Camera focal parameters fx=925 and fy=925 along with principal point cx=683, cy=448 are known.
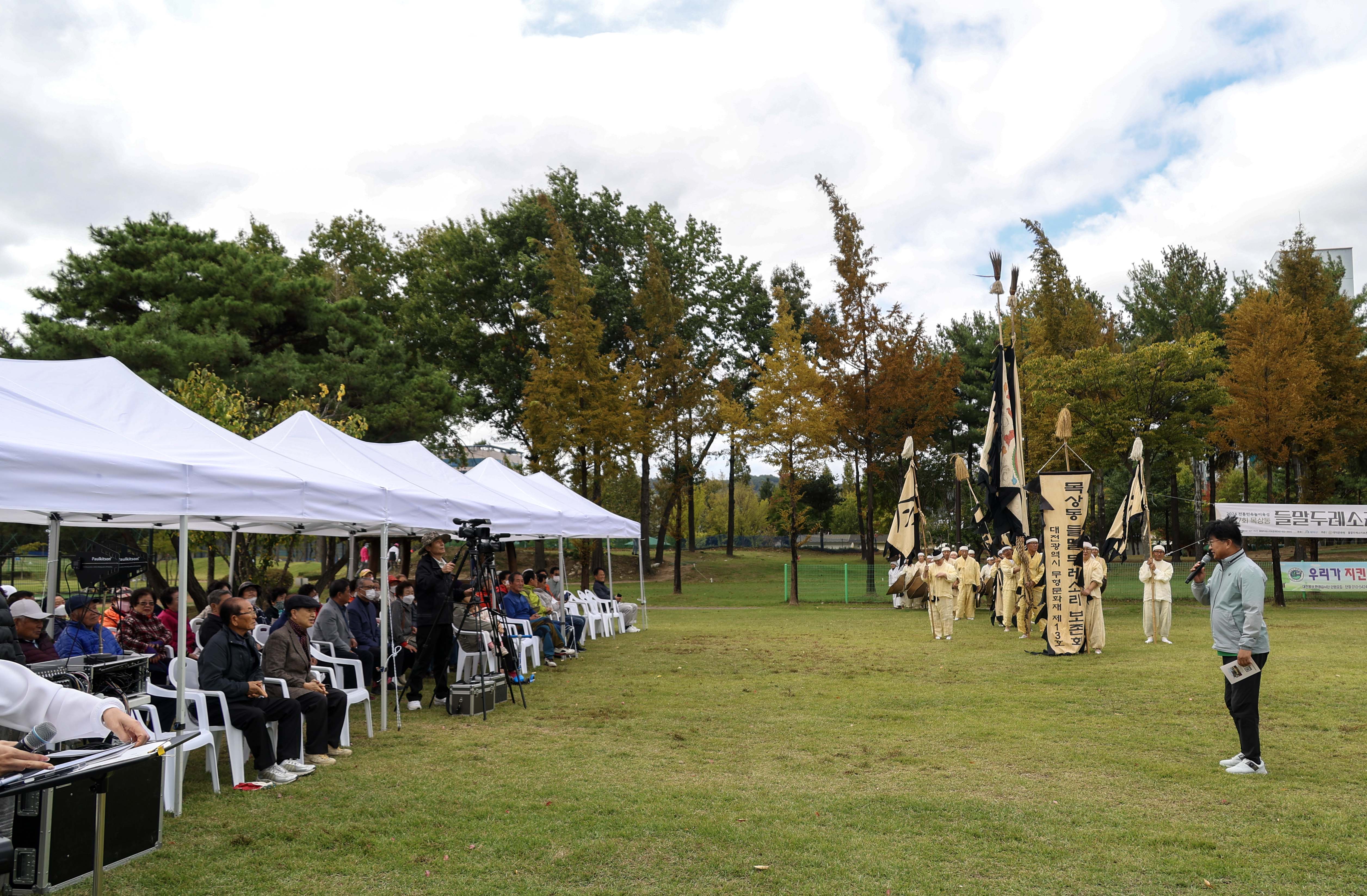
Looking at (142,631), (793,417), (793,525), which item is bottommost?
(142,631)

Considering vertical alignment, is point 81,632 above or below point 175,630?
above

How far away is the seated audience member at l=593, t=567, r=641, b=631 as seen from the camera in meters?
18.8

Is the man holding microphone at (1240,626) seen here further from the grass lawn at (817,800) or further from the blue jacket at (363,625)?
the blue jacket at (363,625)

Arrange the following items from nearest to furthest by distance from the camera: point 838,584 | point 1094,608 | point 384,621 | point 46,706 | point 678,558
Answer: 1. point 46,706
2. point 384,621
3. point 1094,608
4. point 678,558
5. point 838,584

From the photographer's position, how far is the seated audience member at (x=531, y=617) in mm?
13523

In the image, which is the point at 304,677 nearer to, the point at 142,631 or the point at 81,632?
the point at 81,632

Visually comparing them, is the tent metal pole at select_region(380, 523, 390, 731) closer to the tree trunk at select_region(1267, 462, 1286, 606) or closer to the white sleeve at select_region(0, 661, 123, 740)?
the white sleeve at select_region(0, 661, 123, 740)

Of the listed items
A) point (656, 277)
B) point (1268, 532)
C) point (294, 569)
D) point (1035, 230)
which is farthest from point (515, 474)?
point (294, 569)

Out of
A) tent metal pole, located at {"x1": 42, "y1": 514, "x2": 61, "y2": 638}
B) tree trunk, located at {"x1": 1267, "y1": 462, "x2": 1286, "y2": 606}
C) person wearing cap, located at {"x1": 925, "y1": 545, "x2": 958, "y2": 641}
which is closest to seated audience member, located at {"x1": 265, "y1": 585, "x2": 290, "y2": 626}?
tent metal pole, located at {"x1": 42, "y1": 514, "x2": 61, "y2": 638}

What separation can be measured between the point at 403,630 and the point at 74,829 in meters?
8.55

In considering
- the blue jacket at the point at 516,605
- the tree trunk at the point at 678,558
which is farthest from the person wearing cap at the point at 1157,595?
the tree trunk at the point at 678,558

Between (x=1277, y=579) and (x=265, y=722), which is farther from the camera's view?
(x=1277, y=579)

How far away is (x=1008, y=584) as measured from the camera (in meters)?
19.0

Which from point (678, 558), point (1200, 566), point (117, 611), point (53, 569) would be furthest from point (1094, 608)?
point (678, 558)
